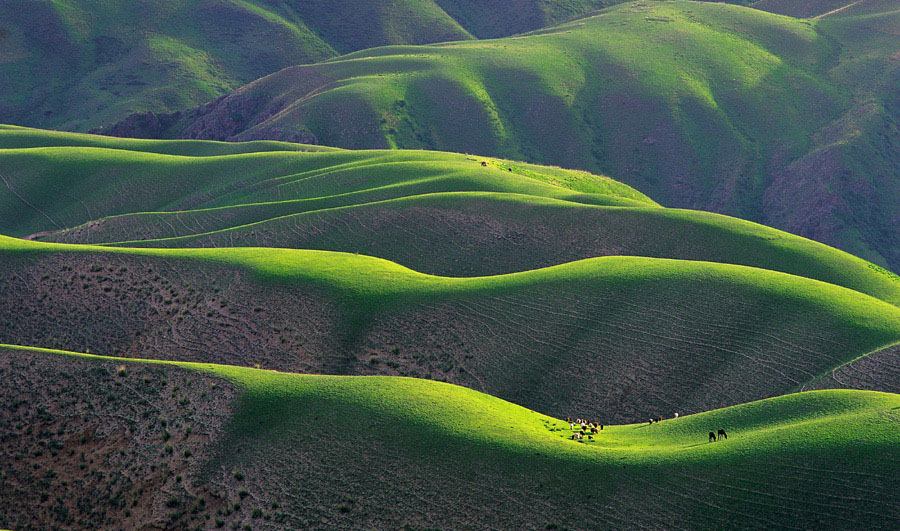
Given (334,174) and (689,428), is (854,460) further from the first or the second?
(334,174)

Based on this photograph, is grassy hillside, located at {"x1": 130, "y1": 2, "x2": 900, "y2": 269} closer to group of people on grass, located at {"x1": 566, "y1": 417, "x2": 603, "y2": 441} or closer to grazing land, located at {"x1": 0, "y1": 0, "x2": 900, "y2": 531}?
grazing land, located at {"x1": 0, "y1": 0, "x2": 900, "y2": 531}

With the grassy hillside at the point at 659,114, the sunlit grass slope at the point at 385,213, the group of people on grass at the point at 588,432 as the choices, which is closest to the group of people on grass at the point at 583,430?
the group of people on grass at the point at 588,432

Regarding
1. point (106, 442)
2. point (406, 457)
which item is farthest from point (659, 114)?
point (106, 442)

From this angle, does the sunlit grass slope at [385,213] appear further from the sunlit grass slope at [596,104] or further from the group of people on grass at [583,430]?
the sunlit grass slope at [596,104]

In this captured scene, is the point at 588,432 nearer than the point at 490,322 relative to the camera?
Yes

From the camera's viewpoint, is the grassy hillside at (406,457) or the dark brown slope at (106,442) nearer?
the grassy hillside at (406,457)

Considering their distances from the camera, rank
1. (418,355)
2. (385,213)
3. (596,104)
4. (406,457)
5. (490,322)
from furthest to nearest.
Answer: (596,104) < (385,213) < (490,322) < (418,355) < (406,457)

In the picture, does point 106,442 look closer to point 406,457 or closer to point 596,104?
point 406,457
